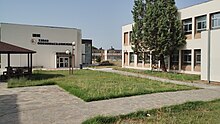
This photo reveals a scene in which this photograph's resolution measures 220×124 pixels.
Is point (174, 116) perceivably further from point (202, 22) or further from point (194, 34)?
point (202, 22)

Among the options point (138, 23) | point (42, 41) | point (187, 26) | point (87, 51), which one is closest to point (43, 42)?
point (42, 41)

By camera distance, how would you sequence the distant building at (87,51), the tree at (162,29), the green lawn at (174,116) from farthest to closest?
the distant building at (87,51) < the tree at (162,29) < the green lawn at (174,116)

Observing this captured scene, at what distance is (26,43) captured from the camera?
39844 mm

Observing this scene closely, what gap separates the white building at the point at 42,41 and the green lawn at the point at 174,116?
31765mm

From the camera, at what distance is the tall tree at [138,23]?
29359 mm

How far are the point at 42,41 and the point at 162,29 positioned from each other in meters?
24.5

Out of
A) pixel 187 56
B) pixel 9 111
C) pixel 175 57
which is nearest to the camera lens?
pixel 9 111

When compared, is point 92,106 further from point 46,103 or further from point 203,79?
point 203,79

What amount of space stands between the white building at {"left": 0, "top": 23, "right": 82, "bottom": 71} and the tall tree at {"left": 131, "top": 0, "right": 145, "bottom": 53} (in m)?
13.5

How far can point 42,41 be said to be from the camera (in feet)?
135

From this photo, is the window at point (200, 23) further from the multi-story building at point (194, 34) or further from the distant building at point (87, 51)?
the distant building at point (87, 51)

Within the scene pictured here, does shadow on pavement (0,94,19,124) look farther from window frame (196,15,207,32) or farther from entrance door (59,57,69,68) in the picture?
entrance door (59,57,69,68)

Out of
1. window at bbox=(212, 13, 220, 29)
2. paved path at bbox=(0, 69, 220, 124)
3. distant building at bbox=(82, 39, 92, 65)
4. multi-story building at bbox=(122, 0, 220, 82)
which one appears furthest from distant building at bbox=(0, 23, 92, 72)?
paved path at bbox=(0, 69, 220, 124)

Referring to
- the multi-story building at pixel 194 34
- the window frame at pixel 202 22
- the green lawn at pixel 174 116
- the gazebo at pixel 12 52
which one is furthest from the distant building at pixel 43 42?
the green lawn at pixel 174 116
